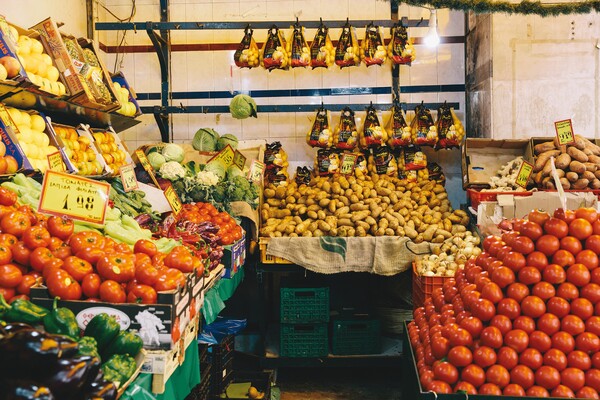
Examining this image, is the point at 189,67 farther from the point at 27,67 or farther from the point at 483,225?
the point at 483,225

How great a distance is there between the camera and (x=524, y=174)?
211 inches

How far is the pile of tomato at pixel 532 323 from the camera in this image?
2.52 metres

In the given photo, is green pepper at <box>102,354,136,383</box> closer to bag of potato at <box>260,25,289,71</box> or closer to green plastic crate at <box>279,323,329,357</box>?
green plastic crate at <box>279,323,329,357</box>

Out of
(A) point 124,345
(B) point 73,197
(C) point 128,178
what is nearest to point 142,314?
(A) point 124,345

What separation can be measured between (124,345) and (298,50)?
461cm

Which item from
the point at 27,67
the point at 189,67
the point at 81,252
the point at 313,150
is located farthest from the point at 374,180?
the point at 81,252

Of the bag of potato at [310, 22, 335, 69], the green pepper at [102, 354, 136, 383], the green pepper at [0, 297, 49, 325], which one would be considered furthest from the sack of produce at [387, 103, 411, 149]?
the green pepper at [0, 297, 49, 325]

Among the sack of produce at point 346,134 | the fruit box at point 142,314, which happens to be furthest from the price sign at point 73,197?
the sack of produce at point 346,134

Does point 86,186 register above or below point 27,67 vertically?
below

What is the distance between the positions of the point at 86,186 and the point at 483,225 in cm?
347

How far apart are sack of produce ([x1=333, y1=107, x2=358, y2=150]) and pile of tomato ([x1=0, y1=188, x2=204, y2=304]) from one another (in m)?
3.95

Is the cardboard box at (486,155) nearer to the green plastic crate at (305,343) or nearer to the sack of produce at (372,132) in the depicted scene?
the sack of produce at (372,132)

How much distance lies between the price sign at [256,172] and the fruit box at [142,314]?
3.77m

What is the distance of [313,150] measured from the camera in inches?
285
